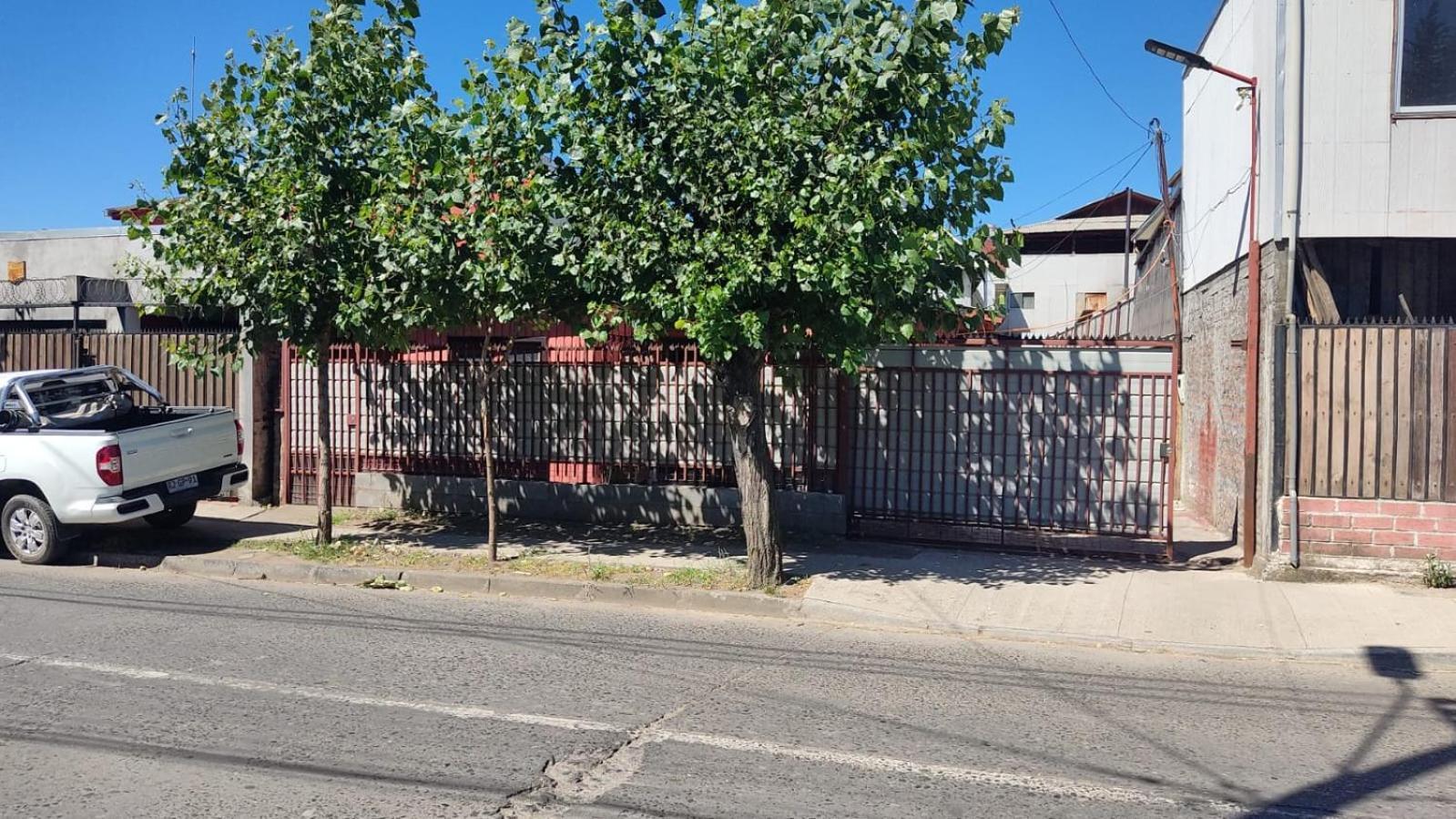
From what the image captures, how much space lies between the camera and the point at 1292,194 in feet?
30.6

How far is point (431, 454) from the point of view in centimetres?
1291

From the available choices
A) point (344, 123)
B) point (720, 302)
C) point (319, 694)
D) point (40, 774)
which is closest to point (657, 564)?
point (720, 302)

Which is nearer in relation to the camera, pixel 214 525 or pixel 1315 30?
pixel 1315 30

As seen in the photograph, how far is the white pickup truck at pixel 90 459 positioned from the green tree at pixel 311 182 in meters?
1.79

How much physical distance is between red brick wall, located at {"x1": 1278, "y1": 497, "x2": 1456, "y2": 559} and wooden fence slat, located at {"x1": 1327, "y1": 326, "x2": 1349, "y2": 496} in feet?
0.65

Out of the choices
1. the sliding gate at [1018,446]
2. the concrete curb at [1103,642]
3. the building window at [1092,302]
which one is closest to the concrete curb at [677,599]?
the concrete curb at [1103,642]

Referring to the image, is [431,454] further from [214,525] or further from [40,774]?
[40,774]

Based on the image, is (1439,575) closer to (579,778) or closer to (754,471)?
(754,471)

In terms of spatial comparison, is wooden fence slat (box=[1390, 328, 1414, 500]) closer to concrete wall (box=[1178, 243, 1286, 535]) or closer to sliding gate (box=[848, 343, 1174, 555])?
concrete wall (box=[1178, 243, 1286, 535])

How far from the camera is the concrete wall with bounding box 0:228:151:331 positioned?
17.4m

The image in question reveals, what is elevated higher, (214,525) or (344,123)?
(344,123)

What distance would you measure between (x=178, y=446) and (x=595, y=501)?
4.29 meters

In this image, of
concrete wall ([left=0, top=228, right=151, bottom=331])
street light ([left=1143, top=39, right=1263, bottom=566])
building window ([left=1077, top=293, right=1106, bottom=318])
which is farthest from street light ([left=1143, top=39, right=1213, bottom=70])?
building window ([left=1077, top=293, right=1106, bottom=318])

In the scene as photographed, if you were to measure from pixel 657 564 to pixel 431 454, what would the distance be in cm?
421
